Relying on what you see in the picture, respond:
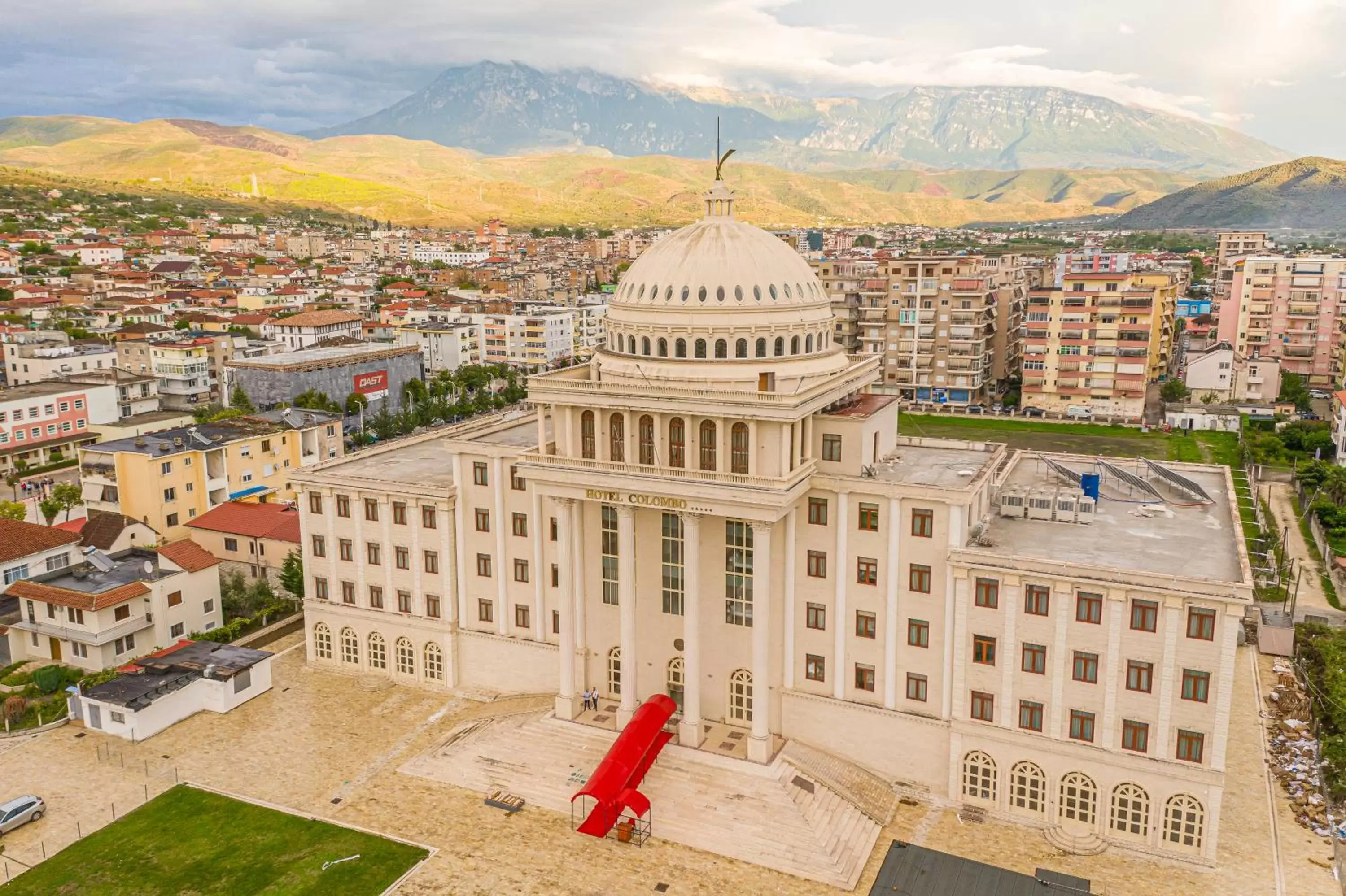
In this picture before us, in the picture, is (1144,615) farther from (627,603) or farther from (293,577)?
(293,577)

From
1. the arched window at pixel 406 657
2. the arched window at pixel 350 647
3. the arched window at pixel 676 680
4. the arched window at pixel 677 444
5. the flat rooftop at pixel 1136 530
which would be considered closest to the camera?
the flat rooftop at pixel 1136 530

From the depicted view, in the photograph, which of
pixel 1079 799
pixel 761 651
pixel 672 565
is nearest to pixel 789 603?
pixel 761 651

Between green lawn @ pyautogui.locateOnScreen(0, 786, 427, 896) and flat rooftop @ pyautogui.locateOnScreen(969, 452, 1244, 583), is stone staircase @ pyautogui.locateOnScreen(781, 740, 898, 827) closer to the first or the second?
flat rooftop @ pyautogui.locateOnScreen(969, 452, 1244, 583)

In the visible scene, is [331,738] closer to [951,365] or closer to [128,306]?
[951,365]

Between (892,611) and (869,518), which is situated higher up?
(869,518)

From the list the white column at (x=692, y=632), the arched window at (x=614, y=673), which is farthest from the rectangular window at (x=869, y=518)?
the arched window at (x=614, y=673)

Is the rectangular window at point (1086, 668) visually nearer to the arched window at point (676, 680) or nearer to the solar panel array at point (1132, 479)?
the solar panel array at point (1132, 479)

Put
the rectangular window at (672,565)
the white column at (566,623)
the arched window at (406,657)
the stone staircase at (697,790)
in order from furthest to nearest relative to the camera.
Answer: the arched window at (406,657) < the white column at (566,623) < the rectangular window at (672,565) < the stone staircase at (697,790)

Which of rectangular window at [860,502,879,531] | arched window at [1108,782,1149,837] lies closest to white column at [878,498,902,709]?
rectangular window at [860,502,879,531]
